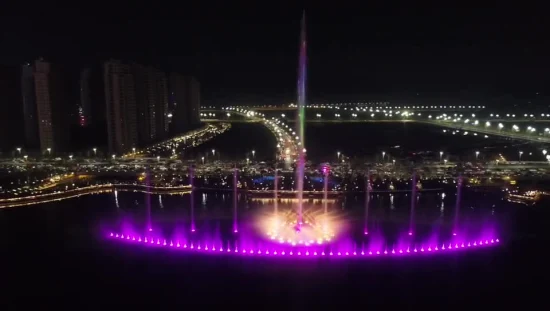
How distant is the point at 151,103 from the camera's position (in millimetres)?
23734

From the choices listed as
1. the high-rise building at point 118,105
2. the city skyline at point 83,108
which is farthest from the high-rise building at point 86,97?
the high-rise building at point 118,105

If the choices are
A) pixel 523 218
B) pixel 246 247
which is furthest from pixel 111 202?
pixel 523 218

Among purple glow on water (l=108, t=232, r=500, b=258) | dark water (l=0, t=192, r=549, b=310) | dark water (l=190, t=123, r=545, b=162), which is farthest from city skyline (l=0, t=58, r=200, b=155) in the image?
purple glow on water (l=108, t=232, r=500, b=258)

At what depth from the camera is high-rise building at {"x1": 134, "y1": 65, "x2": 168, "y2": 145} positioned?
22219mm

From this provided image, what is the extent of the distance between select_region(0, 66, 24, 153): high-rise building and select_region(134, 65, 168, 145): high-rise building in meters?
4.92

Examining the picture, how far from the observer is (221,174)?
15.4 m

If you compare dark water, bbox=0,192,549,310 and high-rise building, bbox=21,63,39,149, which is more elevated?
high-rise building, bbox=21,63,39,149

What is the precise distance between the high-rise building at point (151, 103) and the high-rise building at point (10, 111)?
4.92m

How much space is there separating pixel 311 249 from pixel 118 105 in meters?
13.6

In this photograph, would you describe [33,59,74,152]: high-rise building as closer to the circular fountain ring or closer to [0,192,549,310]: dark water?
[0,192,549,310]: dark water

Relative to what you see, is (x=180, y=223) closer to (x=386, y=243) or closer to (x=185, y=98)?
(x=386, y=243)

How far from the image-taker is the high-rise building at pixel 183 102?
99.9ft

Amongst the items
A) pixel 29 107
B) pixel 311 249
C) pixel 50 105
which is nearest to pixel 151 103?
pixel 29 107

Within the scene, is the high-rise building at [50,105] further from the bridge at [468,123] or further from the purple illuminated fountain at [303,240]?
the bridge at [468,123]
